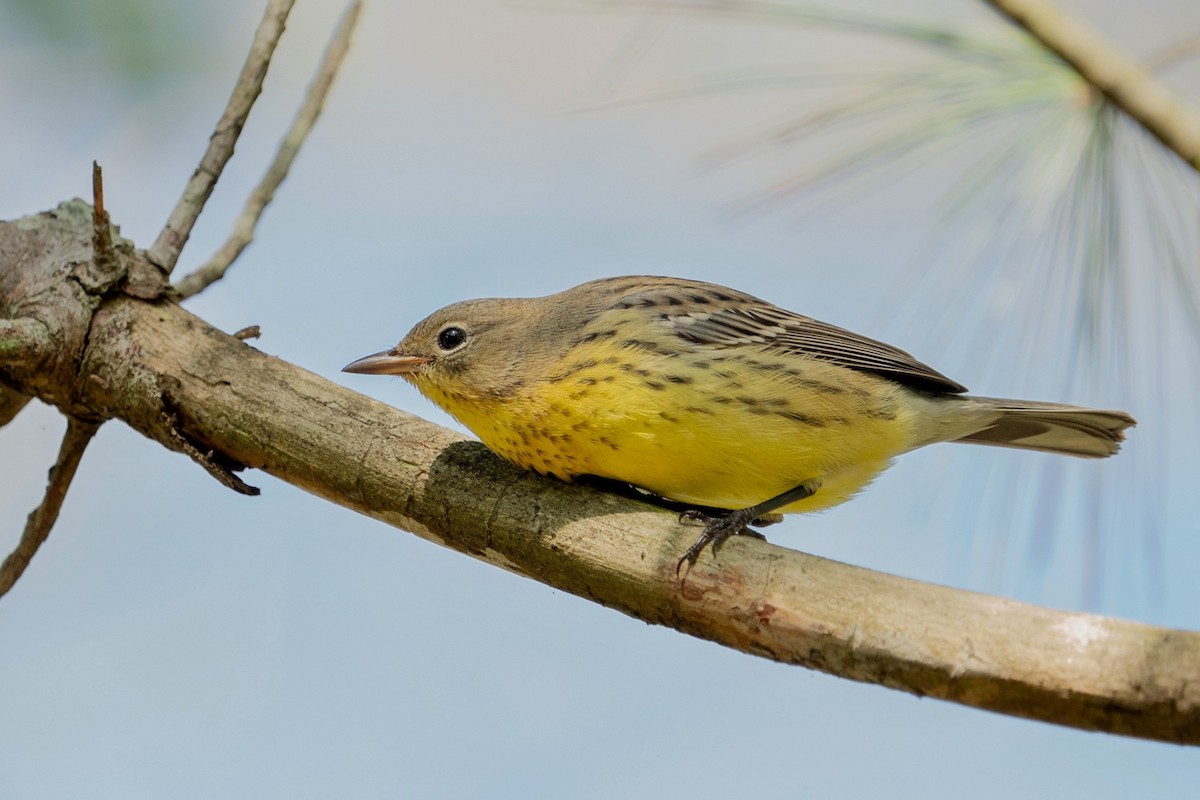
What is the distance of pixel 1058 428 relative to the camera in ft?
15.0

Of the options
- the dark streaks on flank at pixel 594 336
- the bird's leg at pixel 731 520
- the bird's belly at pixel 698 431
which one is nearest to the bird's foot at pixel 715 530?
the bird's leg at pixel 731 520

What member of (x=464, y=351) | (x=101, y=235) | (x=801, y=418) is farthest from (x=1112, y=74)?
(x=101, y=235)

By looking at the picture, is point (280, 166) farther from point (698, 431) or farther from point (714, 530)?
point (714, 530)

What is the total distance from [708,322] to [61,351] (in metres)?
2.39

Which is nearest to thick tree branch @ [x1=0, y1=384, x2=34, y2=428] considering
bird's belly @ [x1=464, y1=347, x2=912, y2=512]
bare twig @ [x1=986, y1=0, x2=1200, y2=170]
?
bird's belly @ [x1=464, y1=347, x2=912, y2=512]

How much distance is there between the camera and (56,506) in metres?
4.11

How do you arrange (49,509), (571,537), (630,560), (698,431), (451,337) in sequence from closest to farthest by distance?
(630,560) < (571,537) < (698,431) < (49,509) < (451,337)

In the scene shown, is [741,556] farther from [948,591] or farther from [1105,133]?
[1105,133]

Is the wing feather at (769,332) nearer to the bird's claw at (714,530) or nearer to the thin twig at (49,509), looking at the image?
the bird's claw at (714,530)

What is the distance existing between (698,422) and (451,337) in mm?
1252

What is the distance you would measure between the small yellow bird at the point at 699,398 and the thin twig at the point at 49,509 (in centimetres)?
105

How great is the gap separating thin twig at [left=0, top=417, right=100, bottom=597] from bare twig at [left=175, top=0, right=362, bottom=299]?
668 mm

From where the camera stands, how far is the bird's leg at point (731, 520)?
130 inches

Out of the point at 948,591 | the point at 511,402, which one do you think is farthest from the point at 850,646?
the point at 511,402
